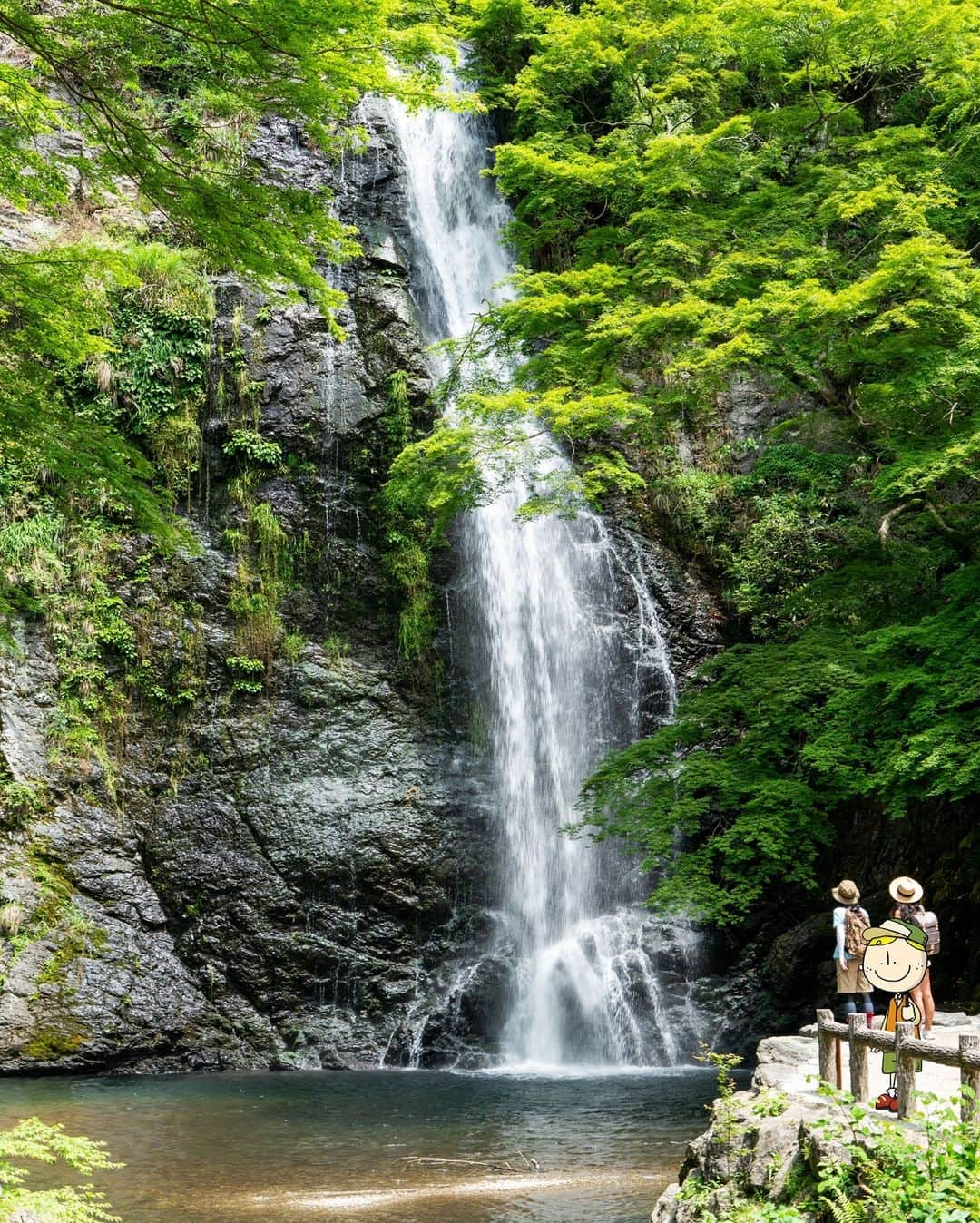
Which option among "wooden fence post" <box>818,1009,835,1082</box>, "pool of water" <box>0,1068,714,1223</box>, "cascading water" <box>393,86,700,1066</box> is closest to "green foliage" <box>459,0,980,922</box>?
"cascading water" <box>393,86,700,1066</box>

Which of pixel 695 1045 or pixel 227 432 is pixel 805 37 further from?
pixel 695 1045

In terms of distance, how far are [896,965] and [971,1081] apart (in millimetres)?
828

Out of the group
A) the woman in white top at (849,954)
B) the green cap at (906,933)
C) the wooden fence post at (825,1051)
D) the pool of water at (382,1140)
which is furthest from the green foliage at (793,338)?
the green cap at (906,933)

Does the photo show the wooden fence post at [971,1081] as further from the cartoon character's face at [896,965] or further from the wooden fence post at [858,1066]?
the wooden fence post at [858,1066]

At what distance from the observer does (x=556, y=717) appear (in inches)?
629

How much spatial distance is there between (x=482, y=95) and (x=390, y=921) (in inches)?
517

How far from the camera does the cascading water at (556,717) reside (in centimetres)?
1334

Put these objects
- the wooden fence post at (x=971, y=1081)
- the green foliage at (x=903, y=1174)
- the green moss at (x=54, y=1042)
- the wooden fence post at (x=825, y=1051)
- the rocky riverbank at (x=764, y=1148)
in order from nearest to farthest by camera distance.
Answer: the green foliage at (x=903, y=1174), the wooden fence post at (x=971, y=1081), the rocky riverbank at (x=764, y=1148), the wooden fence post at (x=825, y=1051), the green moss at (x=54, y=1042)

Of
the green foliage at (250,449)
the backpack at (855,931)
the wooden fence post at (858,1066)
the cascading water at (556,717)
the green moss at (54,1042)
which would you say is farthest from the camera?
the green foliage at (250,449)

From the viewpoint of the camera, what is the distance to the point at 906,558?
479 inches

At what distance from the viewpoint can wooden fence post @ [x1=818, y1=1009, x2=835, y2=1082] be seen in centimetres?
638

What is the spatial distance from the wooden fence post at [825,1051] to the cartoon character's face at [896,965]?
0.82m

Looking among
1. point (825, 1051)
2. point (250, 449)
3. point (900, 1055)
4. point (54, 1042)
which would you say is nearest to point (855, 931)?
point (825, 1051)

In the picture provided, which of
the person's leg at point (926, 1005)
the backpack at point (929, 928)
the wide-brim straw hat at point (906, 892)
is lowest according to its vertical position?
the person's leg at point (926, 1005)
